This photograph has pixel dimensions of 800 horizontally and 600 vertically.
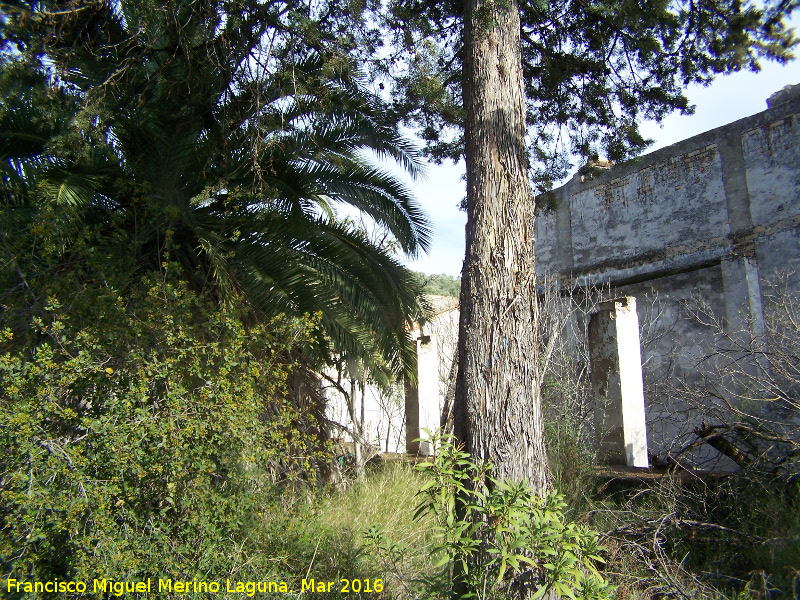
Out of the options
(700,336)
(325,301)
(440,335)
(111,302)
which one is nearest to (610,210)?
(700,336)

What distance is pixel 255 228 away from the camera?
6730 millimetres

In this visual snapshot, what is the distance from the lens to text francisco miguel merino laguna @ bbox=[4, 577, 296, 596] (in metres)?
4.52

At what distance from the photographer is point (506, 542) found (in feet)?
12.4

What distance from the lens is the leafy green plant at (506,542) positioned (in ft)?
11.6

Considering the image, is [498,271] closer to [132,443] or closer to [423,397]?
[132,443]

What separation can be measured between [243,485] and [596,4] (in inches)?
239

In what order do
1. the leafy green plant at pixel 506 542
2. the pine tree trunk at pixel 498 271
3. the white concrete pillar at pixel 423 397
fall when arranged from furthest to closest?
the white concrete pillar at pixel 423 397 < the pine tree trunk at pixel 498 271 < the leafy green plant at pixel 506 542

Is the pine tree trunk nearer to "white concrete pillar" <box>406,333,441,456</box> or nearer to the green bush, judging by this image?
the green bush

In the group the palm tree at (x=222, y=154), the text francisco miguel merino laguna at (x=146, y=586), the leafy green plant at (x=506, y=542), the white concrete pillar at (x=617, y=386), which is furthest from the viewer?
the white concrete pillar at (x=617, y=386)

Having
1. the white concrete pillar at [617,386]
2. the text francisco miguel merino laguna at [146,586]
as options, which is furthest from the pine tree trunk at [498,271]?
the white concrete pillar at [617,386]

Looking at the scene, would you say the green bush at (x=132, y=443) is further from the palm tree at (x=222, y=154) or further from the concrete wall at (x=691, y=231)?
the concrete wall at (x=691, y=231)

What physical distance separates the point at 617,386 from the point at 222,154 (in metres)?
5.62

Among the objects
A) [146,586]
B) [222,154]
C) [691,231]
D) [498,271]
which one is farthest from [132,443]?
[691,231]

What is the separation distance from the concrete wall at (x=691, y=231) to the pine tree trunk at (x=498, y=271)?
214 inches
